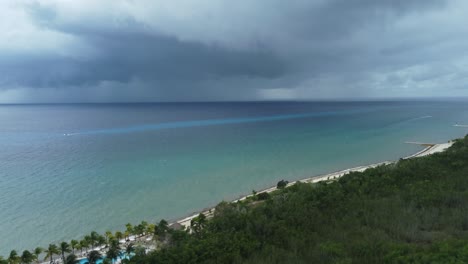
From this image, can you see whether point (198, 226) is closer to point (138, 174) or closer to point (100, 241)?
point (100, 241)

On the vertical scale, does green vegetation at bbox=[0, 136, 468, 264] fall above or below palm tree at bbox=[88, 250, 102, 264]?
above

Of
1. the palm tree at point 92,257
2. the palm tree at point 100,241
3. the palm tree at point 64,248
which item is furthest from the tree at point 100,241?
the palm tree at point 92,257

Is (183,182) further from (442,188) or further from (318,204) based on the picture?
(442,188)

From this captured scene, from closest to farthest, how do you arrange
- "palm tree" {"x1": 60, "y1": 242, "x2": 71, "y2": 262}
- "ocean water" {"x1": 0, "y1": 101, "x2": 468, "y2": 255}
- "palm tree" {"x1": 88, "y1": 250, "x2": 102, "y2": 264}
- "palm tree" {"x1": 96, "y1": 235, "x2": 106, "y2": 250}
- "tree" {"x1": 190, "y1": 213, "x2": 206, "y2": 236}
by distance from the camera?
"tree" {"x1": 190, "y1": 213, "x2": 206, "y2": 236}
"palm tree" {"x1": 88, "y1": 250, "x2": 102, "y2": 264}
"palm tree" {"x1": 60, "y1": 242, "x2": 71, "y2": 262}
"palm tree" {"x1": 96, "y1": 235, "x2": 106, "y2": 250}
"ocean water" {"x1": 0, "y1": 101, "x2": 468, "y2": 255}

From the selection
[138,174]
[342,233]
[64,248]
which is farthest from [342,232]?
[138,174]

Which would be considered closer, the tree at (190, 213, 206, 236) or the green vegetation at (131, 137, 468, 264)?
the green vegetation at (131, 137, 468, 264)

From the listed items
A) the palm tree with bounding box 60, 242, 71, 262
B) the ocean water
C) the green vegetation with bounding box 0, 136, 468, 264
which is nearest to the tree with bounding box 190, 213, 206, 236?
the green vegetation with bounding box 0, 136, 468, 264

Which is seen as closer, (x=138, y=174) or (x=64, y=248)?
(x=64, y=248)

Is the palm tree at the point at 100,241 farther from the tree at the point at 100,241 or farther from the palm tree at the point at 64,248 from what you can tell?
the palm tree at the point at 64,248

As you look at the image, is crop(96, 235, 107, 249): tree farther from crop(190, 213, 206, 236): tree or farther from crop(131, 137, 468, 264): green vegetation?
crop(131, 137, 468, 264): green vegetation
